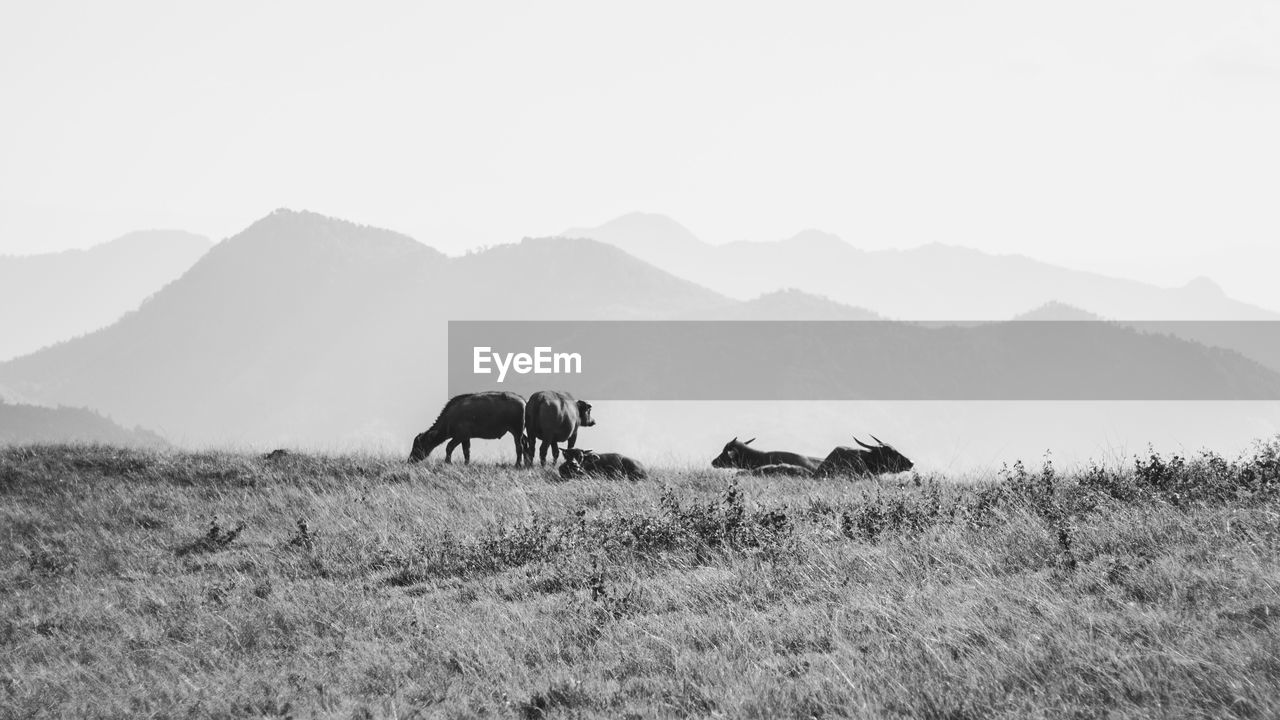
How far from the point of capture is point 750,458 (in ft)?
78.5

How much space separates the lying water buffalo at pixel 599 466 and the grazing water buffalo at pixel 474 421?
108 inches

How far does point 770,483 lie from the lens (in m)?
17.9

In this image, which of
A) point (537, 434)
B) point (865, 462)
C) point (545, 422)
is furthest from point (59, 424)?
point (865, 462)

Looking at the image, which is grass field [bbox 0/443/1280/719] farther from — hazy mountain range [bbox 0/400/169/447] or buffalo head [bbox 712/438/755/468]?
hazy mountain range [bbox 0/400/169/447]

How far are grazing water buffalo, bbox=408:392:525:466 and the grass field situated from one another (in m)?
7.05

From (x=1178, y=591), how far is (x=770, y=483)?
1037cm

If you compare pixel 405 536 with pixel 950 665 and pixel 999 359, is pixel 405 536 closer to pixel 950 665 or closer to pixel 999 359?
pixel 950 665

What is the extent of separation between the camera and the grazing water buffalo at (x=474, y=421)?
22672mm

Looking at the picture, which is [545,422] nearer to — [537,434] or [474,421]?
[537,434]

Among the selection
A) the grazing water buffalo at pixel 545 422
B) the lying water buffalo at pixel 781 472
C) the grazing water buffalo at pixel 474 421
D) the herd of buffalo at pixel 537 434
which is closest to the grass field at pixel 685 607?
the lying water buffalo at pixel 781 472

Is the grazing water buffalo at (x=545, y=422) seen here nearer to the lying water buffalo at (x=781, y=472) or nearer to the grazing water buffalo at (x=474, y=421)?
the grazing water buffalo at (x=474, y=421)

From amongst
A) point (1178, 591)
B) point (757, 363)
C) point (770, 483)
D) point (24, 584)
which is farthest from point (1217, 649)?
point (757, 363)

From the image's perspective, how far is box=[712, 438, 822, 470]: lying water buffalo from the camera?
23.0 metres

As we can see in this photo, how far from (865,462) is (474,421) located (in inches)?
340
